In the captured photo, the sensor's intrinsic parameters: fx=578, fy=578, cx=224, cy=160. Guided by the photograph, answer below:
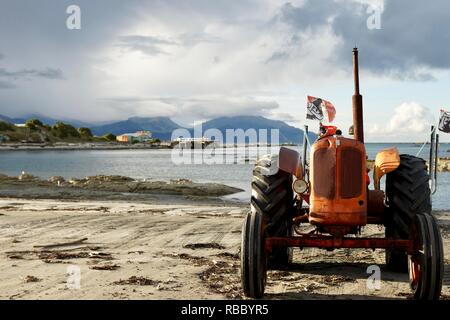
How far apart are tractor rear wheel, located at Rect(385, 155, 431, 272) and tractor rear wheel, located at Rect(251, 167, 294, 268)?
4.47 feet

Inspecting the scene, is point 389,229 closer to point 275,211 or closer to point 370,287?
point 370,287

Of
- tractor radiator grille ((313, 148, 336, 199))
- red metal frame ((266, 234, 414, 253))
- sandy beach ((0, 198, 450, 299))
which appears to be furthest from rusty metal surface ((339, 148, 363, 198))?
sandy beach ((0, 198, 450, 299))

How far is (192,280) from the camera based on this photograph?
7.73 metres

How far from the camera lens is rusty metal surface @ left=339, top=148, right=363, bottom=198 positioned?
6895 mm

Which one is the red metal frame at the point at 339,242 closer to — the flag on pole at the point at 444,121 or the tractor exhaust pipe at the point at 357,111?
the tractor exhaust pipe at the point at 357,111

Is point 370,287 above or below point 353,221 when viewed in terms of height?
below

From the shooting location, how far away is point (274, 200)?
25.1 ft

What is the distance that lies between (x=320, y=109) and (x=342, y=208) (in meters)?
3.05

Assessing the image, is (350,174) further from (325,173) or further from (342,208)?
(342,208)

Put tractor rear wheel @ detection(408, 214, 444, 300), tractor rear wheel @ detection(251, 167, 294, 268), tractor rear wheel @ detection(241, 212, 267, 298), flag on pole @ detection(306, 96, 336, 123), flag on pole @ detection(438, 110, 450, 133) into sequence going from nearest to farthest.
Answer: tractor rear wheel @ detection(408, 214, 444, 300) < tractor rear wheel @ detection(241, 212, 267, 298) < tractor rear wheel @ detection(251, 167, 294, 268) < flag on pole @ detection(306, 96, 336, 123) < flag on pole @ detection(438, 110, 450, 133)

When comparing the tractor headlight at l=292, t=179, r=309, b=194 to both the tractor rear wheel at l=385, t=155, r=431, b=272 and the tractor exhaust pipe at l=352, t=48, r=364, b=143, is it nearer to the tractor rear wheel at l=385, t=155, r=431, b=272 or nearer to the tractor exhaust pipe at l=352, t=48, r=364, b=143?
the tractor rear wheel at l=385, t=155, r=431, b=272

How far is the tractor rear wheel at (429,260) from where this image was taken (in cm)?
613
